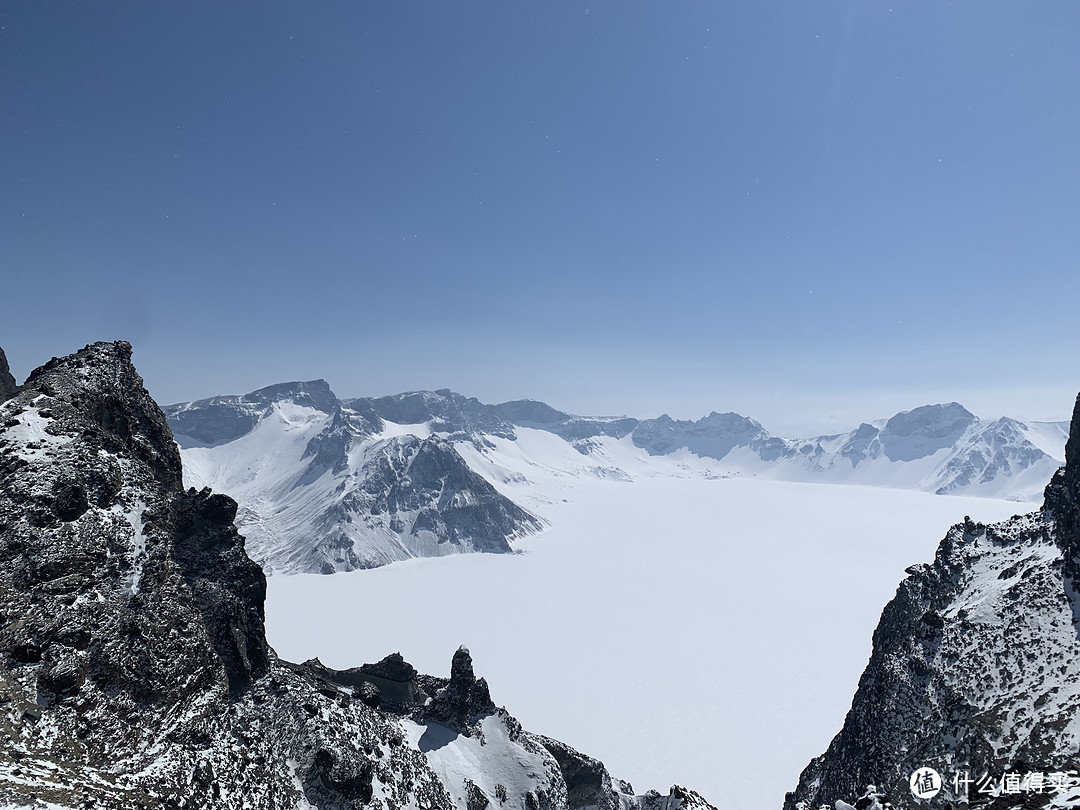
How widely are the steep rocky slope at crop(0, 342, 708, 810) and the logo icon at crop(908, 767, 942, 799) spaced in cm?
1184

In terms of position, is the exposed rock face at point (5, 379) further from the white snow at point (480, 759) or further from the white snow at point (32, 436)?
the white snow at point (480, 759)

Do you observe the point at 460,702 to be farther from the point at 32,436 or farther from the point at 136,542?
the point at 32,436

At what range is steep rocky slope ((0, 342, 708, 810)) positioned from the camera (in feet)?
71.3

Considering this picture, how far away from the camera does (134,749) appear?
75.1 feet

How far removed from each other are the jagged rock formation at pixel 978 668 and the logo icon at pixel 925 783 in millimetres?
937

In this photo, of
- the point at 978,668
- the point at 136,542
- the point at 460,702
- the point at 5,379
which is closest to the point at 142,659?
the point at 136,542

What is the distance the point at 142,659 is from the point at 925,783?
137ft

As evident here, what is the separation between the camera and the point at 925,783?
28297 millimetres

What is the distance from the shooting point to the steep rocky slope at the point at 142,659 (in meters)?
21.7

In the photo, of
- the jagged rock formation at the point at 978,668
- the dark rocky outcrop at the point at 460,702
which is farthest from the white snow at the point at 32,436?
the jagged rock formation at the point at 978,668

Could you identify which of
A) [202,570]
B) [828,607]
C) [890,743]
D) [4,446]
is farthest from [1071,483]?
[828,607]

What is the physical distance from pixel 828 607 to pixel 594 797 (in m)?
141

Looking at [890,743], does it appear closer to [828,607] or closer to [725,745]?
[725,745]

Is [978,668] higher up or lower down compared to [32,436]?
lower down
